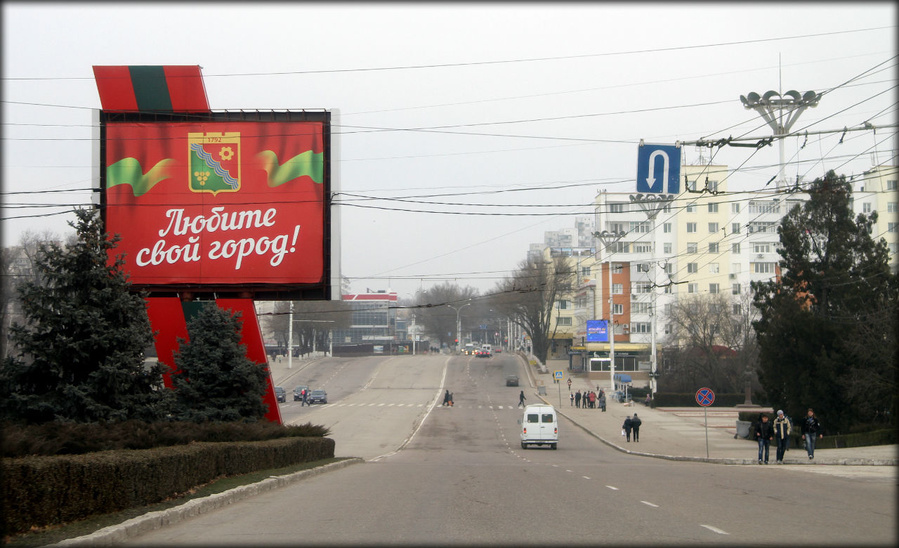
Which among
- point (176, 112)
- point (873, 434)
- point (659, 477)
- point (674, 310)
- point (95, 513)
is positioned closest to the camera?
point (95, 513)

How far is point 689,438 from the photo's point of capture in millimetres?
41594

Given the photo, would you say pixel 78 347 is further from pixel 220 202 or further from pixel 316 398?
pixel 316 398

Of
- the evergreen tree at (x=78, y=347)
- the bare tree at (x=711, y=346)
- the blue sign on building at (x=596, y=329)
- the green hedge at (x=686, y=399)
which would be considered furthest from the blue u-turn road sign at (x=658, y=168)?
the blue sign on building at (x=596, y=329)

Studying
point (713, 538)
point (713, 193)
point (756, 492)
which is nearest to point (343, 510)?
point (713, 538)

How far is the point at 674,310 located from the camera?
3174 inches

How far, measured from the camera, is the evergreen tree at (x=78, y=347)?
741 inches

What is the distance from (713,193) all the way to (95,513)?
51.1ft

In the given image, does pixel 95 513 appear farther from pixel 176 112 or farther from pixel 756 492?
pixel 176 112

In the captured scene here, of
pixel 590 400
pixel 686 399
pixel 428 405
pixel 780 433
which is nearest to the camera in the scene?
pixel 780 433

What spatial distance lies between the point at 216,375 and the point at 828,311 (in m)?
25.2

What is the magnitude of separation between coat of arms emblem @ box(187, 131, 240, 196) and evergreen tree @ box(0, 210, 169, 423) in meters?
10.1

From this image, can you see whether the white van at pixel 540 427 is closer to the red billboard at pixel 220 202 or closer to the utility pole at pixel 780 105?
the red billboard at pixel 220 202

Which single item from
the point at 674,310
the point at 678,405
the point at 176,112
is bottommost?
the point at 678,405

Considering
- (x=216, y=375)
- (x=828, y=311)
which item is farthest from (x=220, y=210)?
(x=828, y=311)
